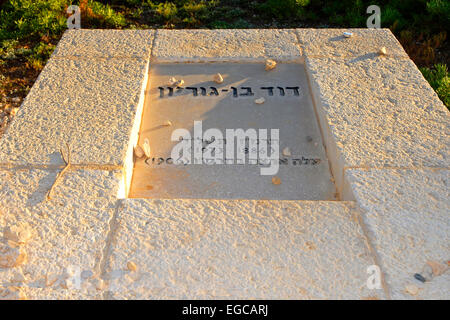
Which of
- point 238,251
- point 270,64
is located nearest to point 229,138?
point 270,64

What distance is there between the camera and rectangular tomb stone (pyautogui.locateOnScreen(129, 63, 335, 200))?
8.79ft

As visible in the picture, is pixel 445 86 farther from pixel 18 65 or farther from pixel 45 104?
pixel 18 65

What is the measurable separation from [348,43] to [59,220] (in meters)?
2.50

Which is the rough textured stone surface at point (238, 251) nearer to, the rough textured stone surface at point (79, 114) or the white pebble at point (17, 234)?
the white pebble at point (17, 234)

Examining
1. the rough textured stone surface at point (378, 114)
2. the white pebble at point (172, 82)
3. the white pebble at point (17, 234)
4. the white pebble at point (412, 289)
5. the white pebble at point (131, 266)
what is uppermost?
the rough textured stone surface at point (378, 114)

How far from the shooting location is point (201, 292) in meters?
1.96

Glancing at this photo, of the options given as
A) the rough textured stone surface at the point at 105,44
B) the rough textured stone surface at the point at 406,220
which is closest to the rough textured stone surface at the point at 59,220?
the rough textured stone surface at the point at 406,220

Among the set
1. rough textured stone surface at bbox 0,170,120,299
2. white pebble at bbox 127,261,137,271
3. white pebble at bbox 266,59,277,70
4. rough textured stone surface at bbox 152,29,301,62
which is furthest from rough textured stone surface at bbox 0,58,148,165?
white pebble at bbox 266,59,277,70

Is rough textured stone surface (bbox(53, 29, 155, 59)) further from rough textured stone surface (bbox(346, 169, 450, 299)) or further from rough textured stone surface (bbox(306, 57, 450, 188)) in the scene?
rough textured stone surface (bbox(346, 169, 450, 299))

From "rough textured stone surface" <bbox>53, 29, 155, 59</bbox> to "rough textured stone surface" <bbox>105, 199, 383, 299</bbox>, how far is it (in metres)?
1.61

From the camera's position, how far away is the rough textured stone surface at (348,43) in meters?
3.58

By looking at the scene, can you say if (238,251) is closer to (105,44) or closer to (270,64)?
(270,64)

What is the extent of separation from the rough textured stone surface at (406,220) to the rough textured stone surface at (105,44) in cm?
193

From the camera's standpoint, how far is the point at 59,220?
2.25 m
